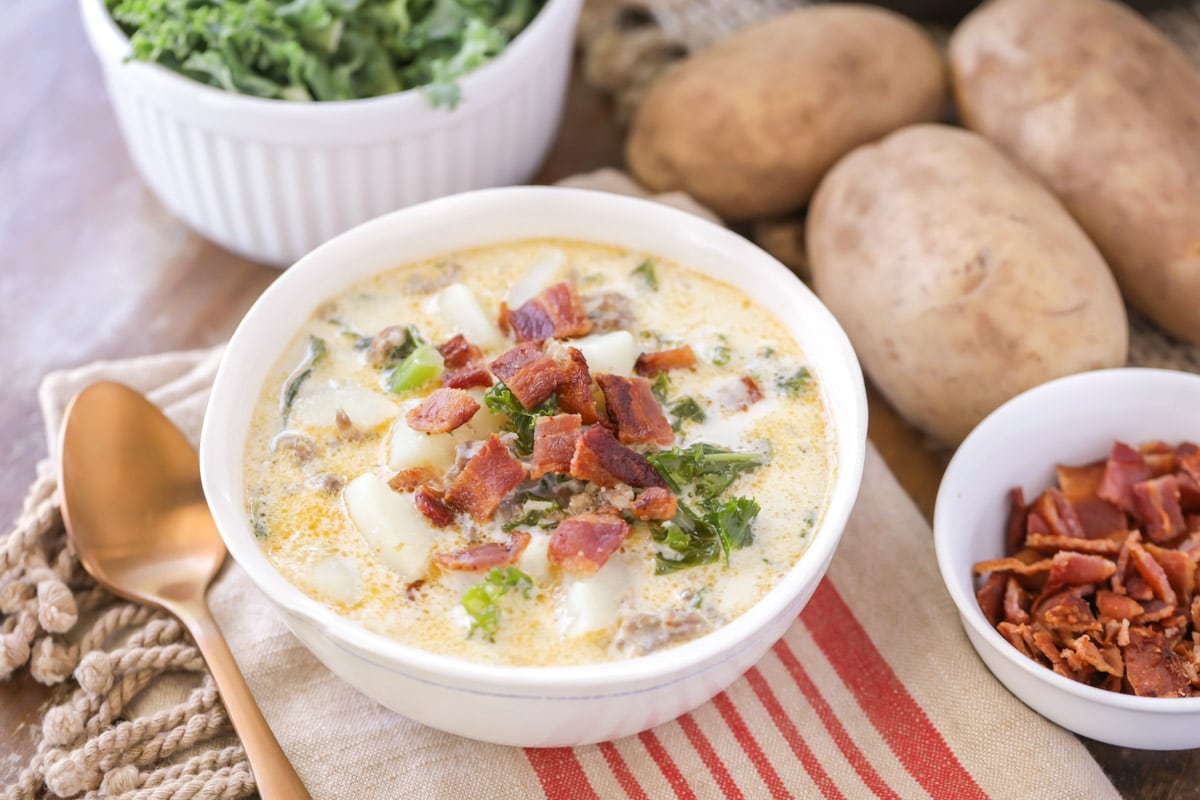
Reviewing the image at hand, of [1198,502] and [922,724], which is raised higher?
[1198,502]

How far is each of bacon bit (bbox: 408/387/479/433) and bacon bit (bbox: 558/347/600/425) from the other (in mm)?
156

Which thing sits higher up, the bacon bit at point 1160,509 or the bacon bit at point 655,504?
the bacon bit at point 655,504

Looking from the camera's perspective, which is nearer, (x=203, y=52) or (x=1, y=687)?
(x=1, y=687)

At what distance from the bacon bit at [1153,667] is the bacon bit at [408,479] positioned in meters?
1.27

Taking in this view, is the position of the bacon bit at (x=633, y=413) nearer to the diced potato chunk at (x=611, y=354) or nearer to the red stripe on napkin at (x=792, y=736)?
the diced potato chunk at (x=611, y=354)

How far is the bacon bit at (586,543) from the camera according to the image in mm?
1985

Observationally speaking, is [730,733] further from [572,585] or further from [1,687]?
[1,687]

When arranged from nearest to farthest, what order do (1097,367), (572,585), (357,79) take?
1. (572,585)
2. (1097,367)
3. (357,79)

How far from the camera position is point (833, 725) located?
7.38ft

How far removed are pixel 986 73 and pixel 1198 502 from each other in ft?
3.98

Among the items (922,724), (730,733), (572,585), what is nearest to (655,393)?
(572,585)

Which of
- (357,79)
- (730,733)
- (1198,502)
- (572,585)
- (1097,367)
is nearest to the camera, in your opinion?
(572,585)

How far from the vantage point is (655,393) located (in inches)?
91.1

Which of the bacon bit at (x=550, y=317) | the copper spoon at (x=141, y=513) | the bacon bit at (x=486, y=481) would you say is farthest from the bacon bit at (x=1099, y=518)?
the copper spoon at (x=141, y=513)
